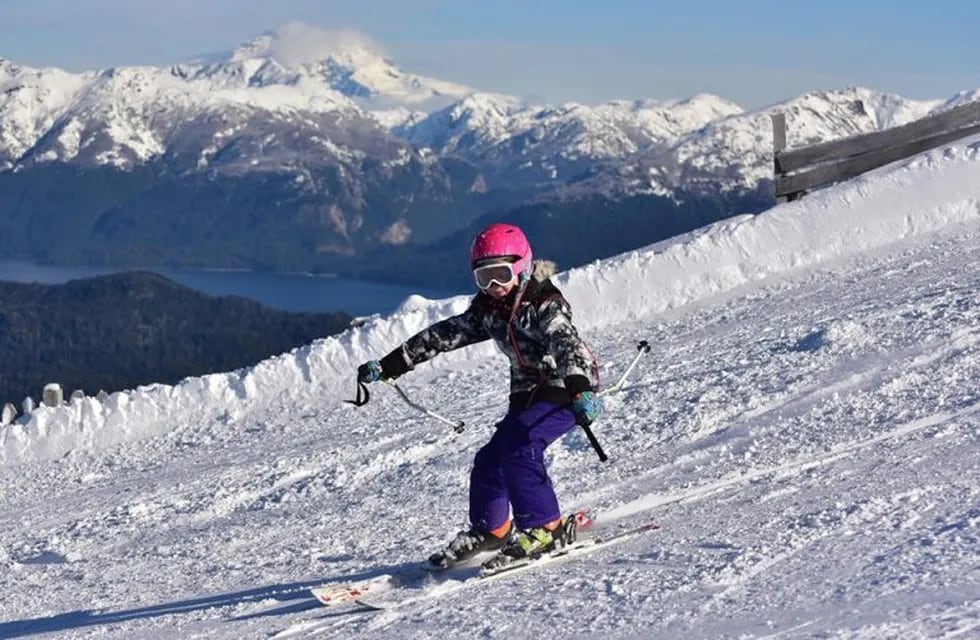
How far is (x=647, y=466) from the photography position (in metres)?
7.94

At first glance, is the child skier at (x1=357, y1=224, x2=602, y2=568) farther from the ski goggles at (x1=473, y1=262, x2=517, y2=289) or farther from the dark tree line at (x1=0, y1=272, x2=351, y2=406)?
the dark tree line at (x1=0, y1=272, x2=351, y2=406)

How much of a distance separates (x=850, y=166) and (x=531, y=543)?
11.1m

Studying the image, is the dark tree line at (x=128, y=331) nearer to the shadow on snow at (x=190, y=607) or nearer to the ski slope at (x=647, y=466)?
the ski slope at (x=647, y=466)

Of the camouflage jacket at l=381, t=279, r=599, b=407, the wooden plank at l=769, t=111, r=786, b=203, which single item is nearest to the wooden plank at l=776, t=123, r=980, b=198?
the wooden plank at l=769, t=111, r=786, b=203

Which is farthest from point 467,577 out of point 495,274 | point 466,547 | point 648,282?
point 648,282

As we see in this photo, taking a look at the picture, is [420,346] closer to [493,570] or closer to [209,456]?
[493,570]

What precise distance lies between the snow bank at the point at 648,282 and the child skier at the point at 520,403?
7.61m

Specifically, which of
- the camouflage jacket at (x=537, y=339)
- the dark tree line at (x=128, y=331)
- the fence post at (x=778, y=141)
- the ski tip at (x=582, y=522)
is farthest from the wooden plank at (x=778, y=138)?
the dark tree line at (x=128, y=331)

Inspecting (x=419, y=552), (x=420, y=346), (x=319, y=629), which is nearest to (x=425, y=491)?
(x=419, y=552)

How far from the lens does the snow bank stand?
45.3 feet

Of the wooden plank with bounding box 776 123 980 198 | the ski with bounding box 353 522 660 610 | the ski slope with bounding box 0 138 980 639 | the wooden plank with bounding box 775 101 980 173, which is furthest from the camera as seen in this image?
the wooden plank with bounding box 775 101 980 173

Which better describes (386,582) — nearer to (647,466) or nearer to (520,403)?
(520,403)

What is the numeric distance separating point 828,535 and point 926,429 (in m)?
1.89

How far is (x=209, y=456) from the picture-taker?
12.1 metres
